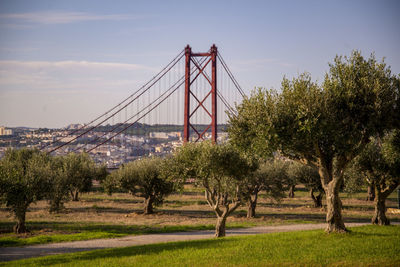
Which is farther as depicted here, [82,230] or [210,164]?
[82,230]

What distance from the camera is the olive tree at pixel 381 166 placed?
25.0 metres

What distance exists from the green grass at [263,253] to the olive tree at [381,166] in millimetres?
4558

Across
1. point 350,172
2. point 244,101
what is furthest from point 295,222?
point 244,101

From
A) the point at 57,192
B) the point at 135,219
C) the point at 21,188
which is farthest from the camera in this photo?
the point at 135,219

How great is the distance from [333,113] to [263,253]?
7.20 meters

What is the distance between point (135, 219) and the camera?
3819 cm

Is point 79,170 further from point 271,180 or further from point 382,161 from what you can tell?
point 382,161

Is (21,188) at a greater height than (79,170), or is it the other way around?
(79,170)

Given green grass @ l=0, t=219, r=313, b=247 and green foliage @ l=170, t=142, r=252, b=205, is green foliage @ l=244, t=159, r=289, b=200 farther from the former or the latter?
green foliage @ l=170, t=142, r=252, b=205

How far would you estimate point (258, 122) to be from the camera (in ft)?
68.3

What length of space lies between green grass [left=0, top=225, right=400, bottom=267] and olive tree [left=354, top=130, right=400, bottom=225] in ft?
15.0

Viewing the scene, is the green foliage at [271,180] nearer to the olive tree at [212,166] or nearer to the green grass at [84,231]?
the green grass at [84,231]

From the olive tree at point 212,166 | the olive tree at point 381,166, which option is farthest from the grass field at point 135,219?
the olive tree at point 381,166

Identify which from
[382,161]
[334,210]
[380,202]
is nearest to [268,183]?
[380,202]
